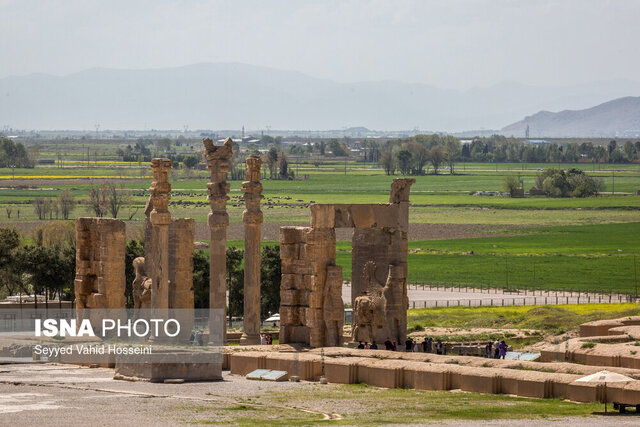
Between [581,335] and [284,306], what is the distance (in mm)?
10224

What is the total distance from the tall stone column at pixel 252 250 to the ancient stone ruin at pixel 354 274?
1.92 m

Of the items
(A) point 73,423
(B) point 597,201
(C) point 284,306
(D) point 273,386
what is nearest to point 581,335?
(C) point 284,306

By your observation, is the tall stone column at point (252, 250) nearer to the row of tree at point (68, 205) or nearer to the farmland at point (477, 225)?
the farmland at point (477, 225)

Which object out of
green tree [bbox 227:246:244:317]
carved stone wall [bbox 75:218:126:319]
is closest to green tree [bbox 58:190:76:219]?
green tree [bbox 227:246:244:317]

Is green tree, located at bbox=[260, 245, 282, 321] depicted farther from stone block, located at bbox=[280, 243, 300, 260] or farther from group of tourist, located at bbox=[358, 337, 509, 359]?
stone block, located at bbox=[280, 243, 300, 260]

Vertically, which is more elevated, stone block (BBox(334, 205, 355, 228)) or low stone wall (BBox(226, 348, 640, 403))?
stone block (BBox(334, 205, 355, 228))

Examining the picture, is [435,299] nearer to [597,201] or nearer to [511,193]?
[597,201]

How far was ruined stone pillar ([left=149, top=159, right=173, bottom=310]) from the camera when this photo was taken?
40.2 metres

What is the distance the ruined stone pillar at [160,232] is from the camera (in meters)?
40.2

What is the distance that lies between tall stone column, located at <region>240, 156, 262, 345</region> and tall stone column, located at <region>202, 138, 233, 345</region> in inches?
29.0

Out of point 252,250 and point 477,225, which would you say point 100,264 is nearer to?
point 252,250

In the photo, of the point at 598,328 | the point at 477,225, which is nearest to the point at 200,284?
the point at 598,328

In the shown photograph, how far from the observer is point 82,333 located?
44188 millimetres

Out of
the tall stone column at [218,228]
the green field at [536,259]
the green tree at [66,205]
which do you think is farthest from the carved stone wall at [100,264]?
the green tree at [66,205]
